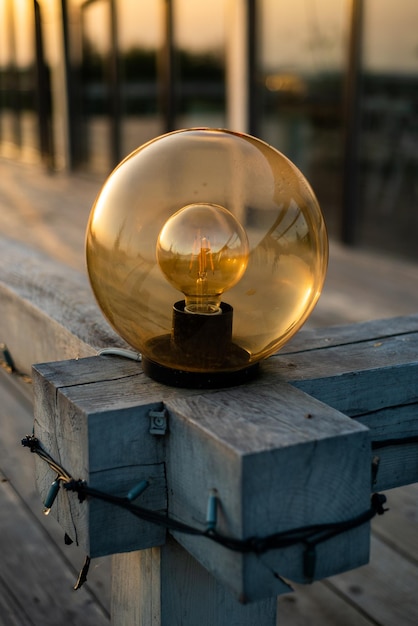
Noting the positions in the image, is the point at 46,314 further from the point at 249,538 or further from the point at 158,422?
the point at 249,538

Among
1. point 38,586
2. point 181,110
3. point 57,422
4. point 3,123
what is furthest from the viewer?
point 3,123

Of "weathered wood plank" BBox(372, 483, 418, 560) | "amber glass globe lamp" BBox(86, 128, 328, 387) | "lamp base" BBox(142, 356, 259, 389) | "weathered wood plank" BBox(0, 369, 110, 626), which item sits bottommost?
"weathered wood plank" BBox(0, 369, 110, 626)

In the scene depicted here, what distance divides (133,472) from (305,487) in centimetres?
18

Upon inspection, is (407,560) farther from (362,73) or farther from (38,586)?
(362,73)

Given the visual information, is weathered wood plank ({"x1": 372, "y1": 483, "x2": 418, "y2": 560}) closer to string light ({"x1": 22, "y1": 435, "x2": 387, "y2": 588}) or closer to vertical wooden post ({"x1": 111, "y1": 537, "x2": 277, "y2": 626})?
vertical wooden post ({"x1": 111, "y1": 537, "x2": 277, "y2": 626})

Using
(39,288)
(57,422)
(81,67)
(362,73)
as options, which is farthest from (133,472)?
(81,67)

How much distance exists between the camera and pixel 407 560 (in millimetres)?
1587

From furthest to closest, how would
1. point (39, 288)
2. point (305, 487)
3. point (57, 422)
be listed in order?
point (39, 288) → point (57, 422) → point (305, 487)

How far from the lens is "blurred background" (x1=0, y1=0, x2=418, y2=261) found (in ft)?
15.4

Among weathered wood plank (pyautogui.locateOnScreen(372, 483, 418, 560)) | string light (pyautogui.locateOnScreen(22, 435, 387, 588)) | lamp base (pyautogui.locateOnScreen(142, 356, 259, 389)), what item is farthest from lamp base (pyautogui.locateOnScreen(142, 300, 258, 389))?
A: weathered wood plank (pyautogui.locateOnScreen(372, 483, 418, 560))

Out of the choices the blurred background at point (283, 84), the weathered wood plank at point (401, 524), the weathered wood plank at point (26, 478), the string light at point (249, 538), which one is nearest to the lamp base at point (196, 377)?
the string light at point (249, 538)

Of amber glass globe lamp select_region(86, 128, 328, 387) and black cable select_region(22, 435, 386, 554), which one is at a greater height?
amber glass globe lamp select_region(86, 128, 328, 387)

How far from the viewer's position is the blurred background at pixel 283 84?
469 centimetres

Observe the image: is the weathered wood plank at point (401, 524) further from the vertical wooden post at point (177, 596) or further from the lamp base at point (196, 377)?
the lamp base at point (196, 377)
